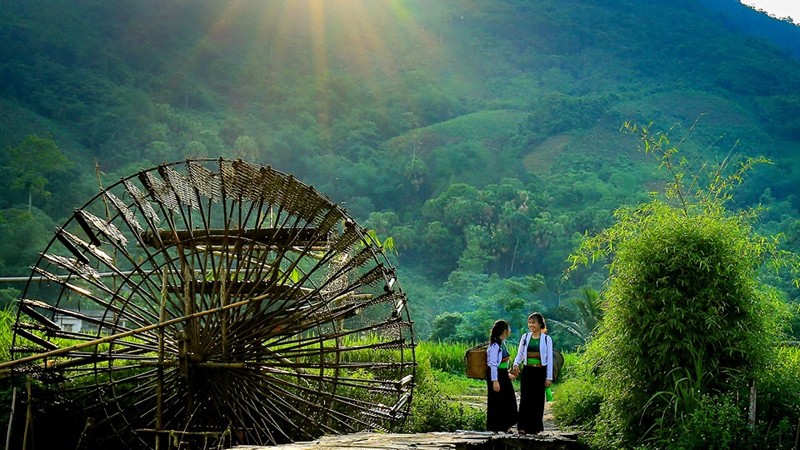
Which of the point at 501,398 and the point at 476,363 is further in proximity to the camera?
the point at 476,363

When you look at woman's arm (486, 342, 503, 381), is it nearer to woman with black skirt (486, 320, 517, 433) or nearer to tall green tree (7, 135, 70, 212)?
woman with black skirt (486, 320, 517, 433)

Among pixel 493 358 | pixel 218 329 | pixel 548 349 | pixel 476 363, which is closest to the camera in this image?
pixel 548 349

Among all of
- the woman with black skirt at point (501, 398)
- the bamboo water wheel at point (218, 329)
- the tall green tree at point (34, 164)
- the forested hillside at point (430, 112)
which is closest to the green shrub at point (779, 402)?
the woman with black skirt at point (501, 398)

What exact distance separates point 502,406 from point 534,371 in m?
0.74

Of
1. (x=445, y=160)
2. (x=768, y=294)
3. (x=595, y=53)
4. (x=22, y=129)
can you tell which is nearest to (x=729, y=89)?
(x=595, y=53)

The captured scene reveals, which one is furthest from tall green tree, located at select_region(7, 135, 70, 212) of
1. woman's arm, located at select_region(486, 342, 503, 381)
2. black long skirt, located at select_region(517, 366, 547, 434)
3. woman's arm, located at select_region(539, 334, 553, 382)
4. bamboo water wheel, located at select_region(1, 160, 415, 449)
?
woman's arm, located at select_region(539, 334, 553, 382)

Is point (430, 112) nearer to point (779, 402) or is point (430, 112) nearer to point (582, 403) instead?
point (582, 403)

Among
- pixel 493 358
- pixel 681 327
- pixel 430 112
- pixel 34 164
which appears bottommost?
pixel 493 358

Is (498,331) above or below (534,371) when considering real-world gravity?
above

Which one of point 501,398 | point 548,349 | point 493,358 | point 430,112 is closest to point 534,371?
point 548,349

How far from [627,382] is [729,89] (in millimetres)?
54519

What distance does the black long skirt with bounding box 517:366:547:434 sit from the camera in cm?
1045

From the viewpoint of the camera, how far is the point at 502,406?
→ 10.9m

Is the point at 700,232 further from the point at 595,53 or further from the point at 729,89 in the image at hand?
the point at 595,53
